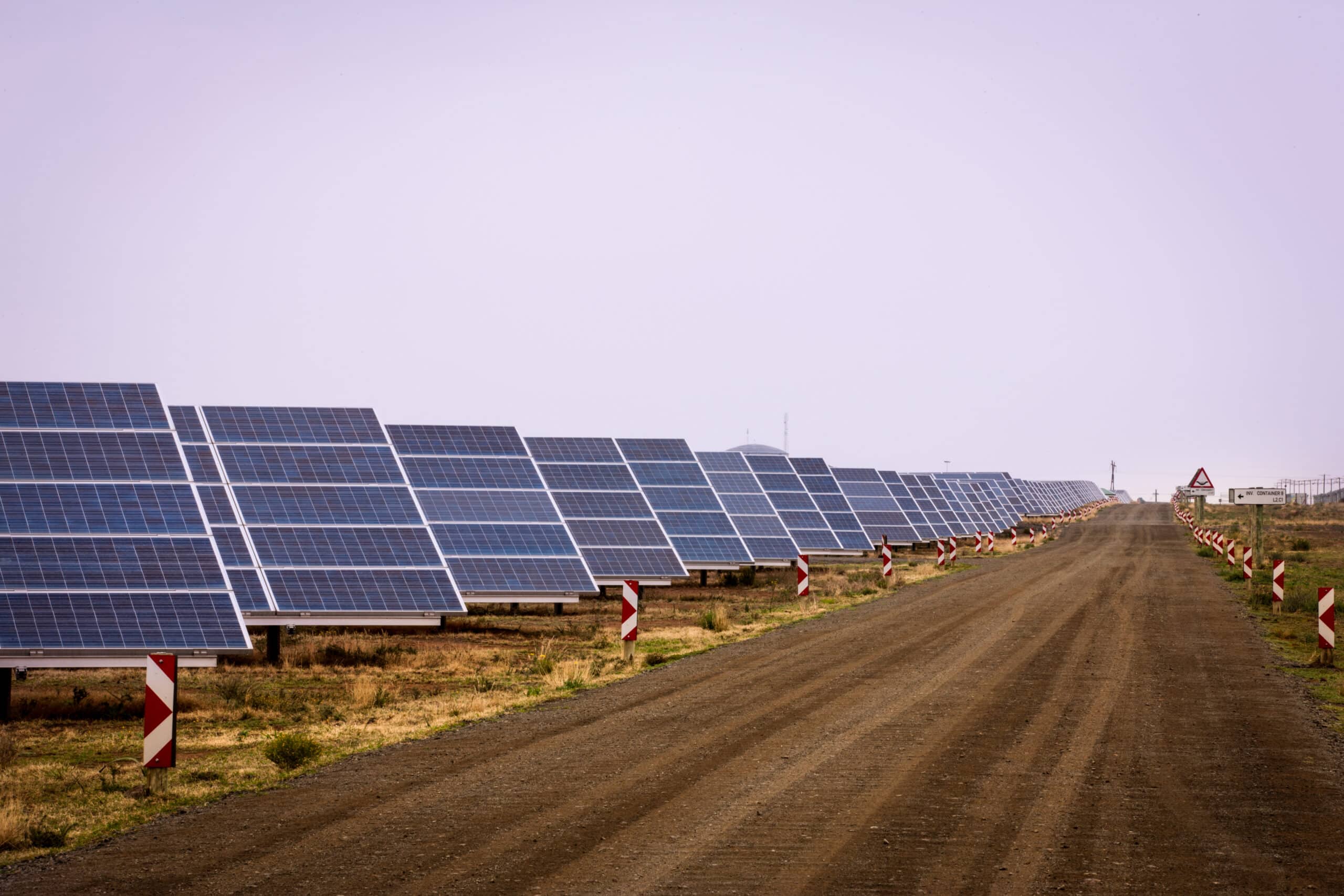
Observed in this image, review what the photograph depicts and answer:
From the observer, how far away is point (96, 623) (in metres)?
15.6

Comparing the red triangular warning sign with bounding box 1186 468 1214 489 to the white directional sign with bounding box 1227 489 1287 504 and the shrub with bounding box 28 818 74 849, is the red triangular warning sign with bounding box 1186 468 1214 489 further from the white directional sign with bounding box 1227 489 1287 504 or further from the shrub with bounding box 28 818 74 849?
the shrub with bounding box 28 818 74 849

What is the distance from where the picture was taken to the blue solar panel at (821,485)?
179ft

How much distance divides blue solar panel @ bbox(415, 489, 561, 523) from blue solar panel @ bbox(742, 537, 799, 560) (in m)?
12.4

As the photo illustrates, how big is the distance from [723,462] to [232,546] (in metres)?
30.1

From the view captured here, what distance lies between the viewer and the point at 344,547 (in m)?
23.1

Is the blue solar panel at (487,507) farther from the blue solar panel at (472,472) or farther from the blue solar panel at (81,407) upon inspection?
the blue solar panel at (81,407)

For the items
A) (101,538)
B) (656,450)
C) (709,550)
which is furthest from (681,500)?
(101,538)

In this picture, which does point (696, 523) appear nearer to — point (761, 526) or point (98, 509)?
point (761, 526)

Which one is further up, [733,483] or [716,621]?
[733,483]

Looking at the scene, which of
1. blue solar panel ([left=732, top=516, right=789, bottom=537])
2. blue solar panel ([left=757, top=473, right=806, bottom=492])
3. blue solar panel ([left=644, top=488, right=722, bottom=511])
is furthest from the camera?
blue solar panel ([left=757, top=473, right=806, bottom=492])

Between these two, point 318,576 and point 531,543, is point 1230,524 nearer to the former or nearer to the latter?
point 531,543

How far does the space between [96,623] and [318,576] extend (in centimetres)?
645

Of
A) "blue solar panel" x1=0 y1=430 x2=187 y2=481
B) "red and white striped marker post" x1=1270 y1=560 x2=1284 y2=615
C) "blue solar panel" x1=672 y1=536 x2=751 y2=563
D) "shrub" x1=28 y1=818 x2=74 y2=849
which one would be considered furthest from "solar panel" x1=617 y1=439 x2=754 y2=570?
"shrub" x1=28 y1=818 x2=74 y2=849

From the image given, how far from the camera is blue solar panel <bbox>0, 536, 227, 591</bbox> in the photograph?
16.2 meters
